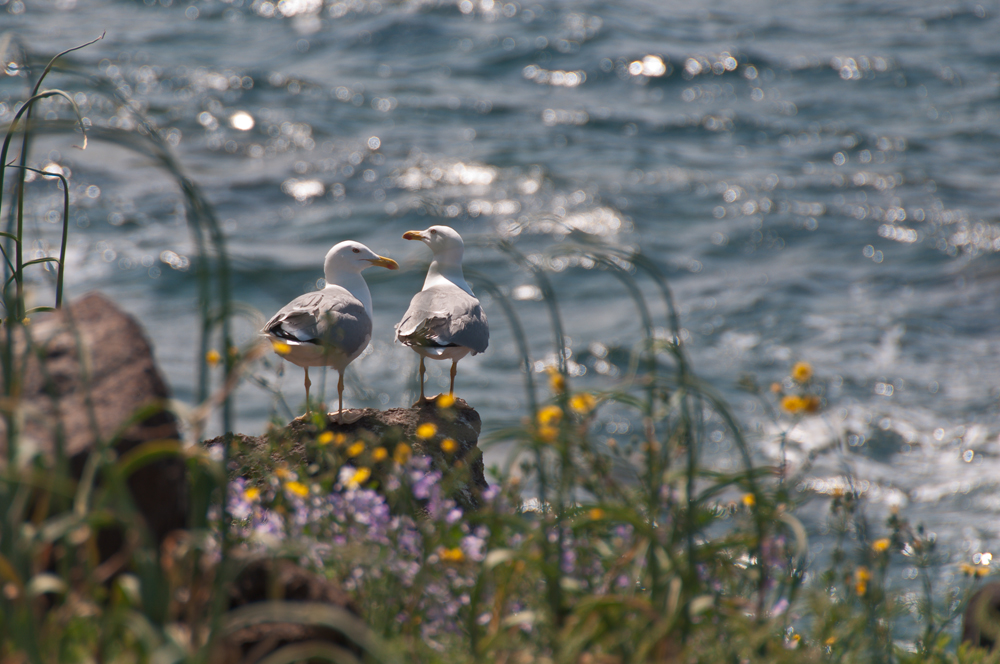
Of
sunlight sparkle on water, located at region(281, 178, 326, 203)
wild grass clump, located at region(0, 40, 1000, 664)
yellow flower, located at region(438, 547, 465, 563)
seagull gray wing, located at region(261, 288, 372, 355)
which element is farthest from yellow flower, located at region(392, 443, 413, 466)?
sunlight sparkle on water, located at region(281, 178, 326, 203)

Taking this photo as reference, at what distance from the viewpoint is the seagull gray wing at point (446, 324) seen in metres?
4.71

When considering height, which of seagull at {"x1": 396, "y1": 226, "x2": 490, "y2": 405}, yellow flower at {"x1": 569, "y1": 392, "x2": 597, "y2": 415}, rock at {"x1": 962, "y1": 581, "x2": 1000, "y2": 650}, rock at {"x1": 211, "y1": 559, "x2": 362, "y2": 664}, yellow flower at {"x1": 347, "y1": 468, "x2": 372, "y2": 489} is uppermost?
yellow flower at {"x1": 569, "y1": 392, "x2": 597, "y2": 415}

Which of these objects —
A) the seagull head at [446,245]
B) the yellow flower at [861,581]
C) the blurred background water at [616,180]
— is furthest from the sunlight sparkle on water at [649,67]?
the yellow flower at [861,581]

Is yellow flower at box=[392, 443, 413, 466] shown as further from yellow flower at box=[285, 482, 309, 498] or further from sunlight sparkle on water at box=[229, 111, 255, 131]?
sunlight sparkle on water at box=[229, 111, 255, 131]

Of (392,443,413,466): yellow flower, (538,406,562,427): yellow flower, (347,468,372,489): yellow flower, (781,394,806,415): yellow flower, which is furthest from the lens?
(347,468,372,489): yellow flower

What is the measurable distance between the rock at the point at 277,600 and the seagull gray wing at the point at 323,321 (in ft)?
5.75

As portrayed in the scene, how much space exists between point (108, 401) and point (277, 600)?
823 millimetres

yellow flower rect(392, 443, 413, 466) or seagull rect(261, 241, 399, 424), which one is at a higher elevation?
yellow flower rect(392, 443, 413, 466)

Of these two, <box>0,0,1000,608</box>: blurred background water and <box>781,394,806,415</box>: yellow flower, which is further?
<box>0,0,1000,608</box>: blurred background water

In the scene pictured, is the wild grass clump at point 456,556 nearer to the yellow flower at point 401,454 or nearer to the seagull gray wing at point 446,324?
the yellow flower at point 401,454

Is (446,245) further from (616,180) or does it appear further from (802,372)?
(616,180)

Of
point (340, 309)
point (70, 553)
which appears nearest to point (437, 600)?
point (70, 553)

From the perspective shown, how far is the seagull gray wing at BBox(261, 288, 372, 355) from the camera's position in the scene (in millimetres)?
4371

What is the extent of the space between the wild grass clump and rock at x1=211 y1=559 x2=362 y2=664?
52 mm
